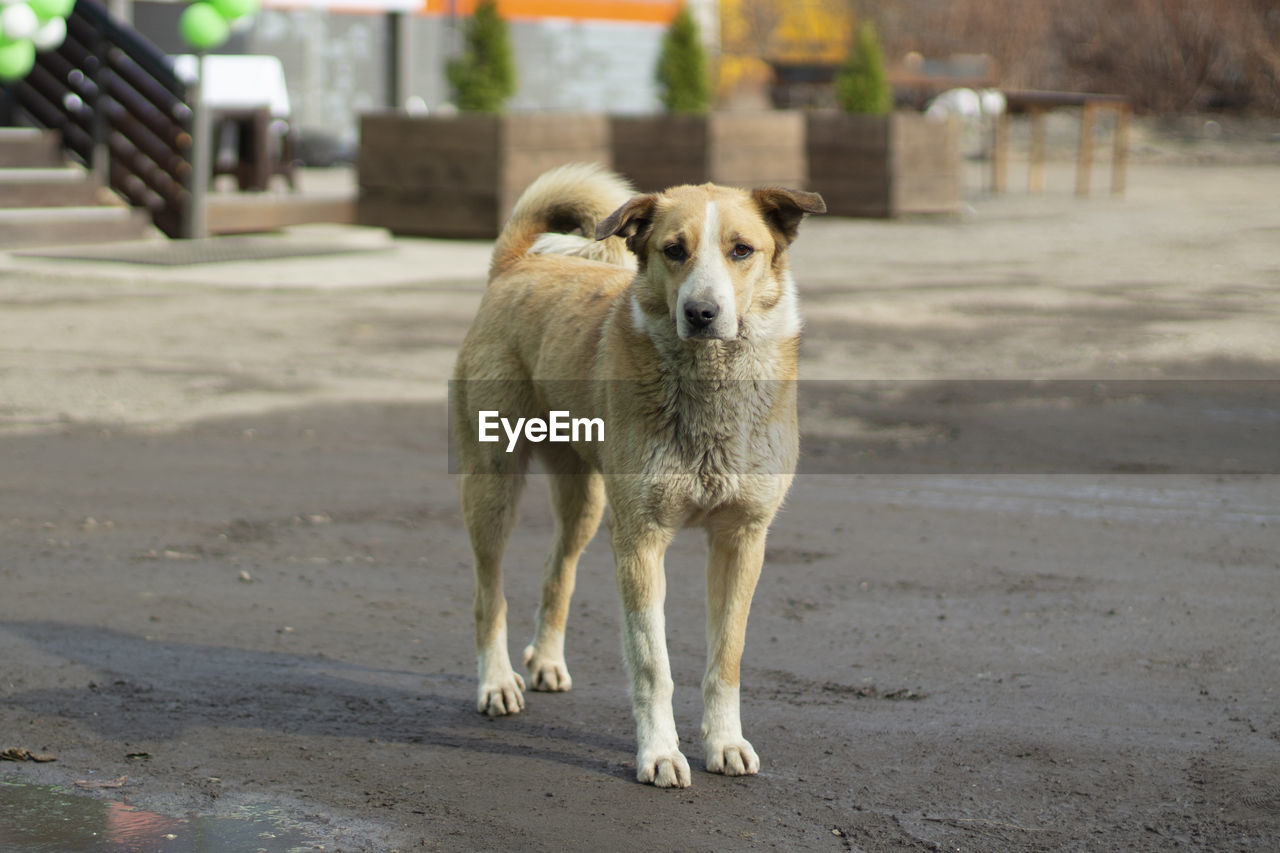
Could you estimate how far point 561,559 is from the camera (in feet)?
17.0

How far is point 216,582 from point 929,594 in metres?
2.77

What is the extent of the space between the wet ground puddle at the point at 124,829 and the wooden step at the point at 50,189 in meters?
13.5

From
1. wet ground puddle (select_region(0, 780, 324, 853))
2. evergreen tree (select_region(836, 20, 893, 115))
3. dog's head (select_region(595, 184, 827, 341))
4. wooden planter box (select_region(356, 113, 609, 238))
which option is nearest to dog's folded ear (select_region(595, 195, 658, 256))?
dog's head (select_region(595, 184, 827, 341))

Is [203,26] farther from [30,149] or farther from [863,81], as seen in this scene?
[863,81]

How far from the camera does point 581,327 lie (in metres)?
4.78

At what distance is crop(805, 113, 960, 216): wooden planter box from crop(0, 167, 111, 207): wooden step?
959 cm

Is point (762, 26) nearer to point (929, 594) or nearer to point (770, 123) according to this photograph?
point (770, 123)

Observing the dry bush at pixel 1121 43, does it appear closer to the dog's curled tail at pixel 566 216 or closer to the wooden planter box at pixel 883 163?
the wooden planter box at pixel 883 163

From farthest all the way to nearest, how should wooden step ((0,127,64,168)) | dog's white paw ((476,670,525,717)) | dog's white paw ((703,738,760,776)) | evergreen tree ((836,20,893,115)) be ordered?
evergreen tree ((836,20,893,115)) < wooden step ((0,127,64,168)) < dog's white paw ((476,670,525,717)) < dog's white paw ((703,738,760,776))

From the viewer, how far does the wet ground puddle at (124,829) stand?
3830 mm

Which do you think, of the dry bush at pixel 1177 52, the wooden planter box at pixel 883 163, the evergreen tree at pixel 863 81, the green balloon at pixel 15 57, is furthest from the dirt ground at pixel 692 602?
the dry bush at pixel 1177 52

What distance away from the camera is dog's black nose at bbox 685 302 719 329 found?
4.14 meters

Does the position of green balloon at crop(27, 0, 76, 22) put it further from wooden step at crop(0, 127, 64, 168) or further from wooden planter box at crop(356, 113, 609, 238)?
wooden planter box at crop(356, 113, 609, 238)

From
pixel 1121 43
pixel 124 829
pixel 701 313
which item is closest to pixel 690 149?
pixel 701 313
